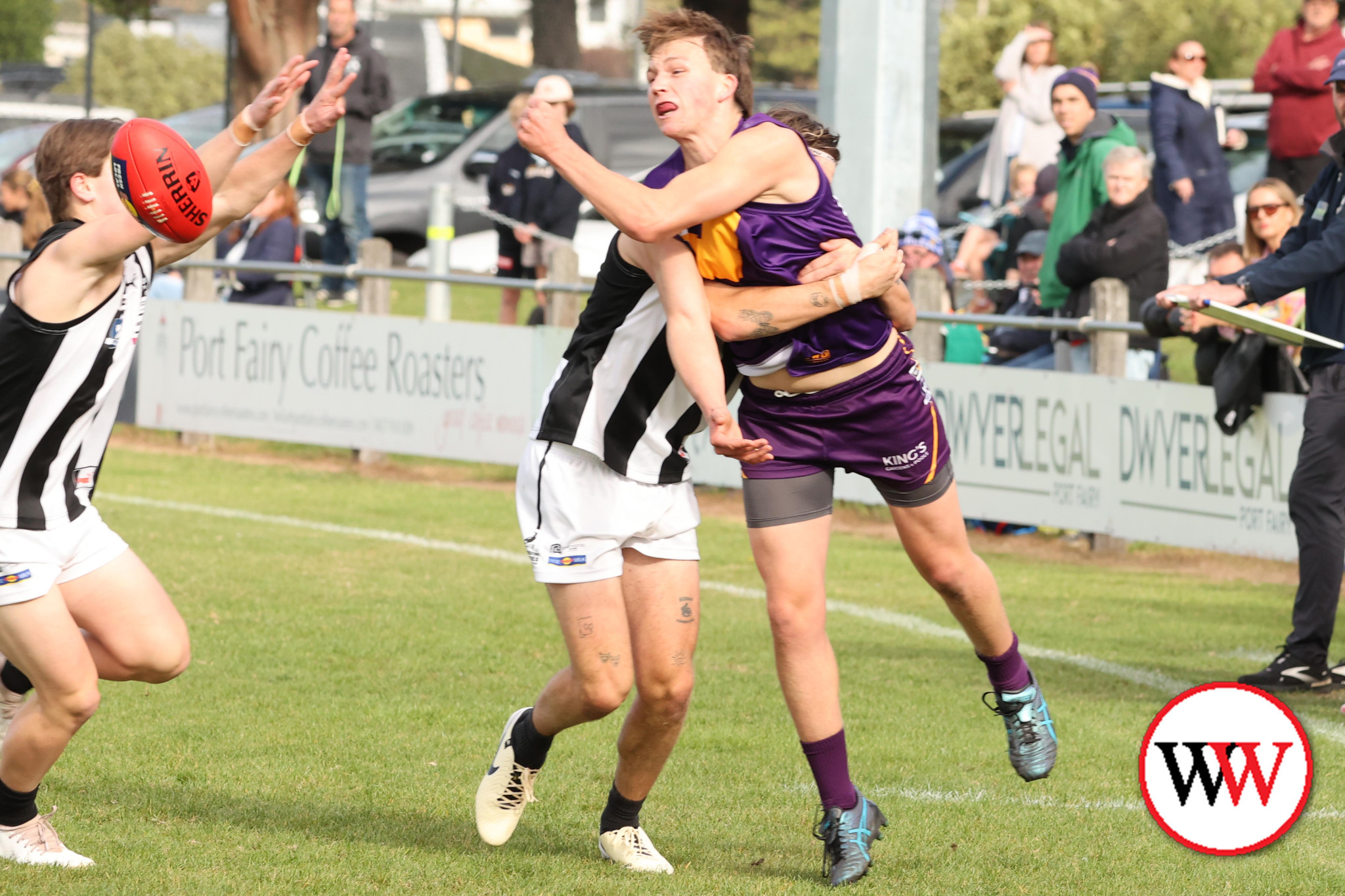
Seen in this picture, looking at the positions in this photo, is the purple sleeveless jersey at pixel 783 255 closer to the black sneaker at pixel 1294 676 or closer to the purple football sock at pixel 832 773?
the purple football sock at pixel 832 773

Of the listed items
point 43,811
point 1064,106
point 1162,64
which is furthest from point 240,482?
point 1162,64

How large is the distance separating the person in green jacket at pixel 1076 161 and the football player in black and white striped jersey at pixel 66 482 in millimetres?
7862

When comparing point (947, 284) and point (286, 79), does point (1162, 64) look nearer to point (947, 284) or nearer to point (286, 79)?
point (947, 284)

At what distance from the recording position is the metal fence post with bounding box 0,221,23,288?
16688mm

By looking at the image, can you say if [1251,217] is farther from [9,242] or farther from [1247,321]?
[9,242]

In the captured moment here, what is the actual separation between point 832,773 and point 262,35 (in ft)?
75.7

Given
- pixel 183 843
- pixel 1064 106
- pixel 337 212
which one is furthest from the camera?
pixel 337 212

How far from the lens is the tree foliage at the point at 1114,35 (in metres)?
35.0

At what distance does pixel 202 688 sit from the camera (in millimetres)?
6984

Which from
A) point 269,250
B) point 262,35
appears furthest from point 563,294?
point 262,35

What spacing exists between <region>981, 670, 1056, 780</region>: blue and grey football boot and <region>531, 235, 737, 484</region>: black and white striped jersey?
3.81 feet

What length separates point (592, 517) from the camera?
→ 4.84m

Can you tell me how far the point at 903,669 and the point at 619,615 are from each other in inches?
120

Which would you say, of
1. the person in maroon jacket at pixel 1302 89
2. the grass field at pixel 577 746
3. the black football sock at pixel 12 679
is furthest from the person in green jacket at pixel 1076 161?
the black football sock at pixel 12 679
